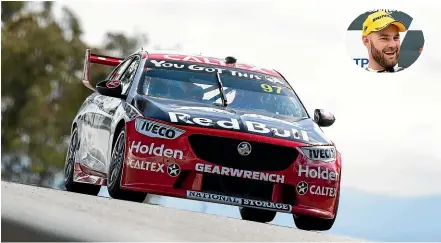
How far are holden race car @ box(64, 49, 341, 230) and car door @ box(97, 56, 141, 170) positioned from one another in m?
0.02

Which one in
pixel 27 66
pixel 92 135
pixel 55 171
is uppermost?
pixel 92 135

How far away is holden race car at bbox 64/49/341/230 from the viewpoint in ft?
32.6

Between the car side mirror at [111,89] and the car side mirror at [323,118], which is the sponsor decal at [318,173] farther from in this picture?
the car side mirror at [111,89]

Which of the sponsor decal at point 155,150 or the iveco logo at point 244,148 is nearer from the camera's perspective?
the sponsor decal at point 155,150

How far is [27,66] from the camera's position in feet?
140

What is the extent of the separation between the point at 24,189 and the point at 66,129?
33777mm

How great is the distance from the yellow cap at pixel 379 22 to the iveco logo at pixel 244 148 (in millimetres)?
5583

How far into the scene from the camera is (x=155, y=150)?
392 inches

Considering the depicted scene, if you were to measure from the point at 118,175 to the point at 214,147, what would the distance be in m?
0.85

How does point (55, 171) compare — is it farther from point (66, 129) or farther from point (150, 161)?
point (150, 161)

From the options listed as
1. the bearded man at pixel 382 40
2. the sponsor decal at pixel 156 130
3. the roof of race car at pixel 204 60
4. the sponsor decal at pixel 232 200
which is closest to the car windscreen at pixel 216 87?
the roof of race car at pixel 204 60

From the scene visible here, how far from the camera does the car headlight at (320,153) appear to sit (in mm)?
10220

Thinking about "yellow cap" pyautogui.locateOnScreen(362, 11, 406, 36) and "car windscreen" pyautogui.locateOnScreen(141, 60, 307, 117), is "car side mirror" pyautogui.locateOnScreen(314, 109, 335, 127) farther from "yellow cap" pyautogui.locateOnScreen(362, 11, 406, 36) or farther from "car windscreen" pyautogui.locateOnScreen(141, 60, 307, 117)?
"yellow cap" pyautogui.locateOnScreen(362, 11, 406, 36)

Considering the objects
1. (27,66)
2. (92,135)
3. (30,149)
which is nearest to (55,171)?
(30,149)
